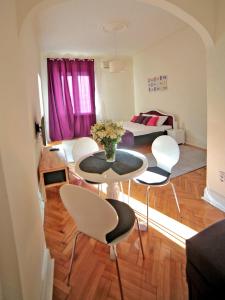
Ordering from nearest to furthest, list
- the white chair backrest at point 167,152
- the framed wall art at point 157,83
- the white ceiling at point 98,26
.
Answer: the white chair backrest at point 167,152, the white ceiling at point 98,26, the framed wall art at point 157,83

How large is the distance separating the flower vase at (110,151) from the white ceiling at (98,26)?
62.9 inches

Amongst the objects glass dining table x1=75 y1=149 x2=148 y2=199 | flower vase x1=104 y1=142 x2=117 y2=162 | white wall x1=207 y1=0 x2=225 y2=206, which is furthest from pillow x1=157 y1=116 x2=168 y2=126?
flower vase x1=104 y1=142 x2=117 y2=162

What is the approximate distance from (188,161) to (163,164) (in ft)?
5.59

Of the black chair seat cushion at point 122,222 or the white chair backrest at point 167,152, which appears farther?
the white chair backrest at point 167,152

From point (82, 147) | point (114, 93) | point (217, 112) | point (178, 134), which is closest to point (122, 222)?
point (82, 147)

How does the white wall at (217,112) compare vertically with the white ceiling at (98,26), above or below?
below

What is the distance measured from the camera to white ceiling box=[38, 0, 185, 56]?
3.18 m

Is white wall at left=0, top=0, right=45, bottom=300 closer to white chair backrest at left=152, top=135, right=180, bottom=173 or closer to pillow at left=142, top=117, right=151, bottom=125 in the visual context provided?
white chair backrest at left=152, top=135, right=180, bottom=173

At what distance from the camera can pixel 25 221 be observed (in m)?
1.11

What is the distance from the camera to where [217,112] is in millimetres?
2281

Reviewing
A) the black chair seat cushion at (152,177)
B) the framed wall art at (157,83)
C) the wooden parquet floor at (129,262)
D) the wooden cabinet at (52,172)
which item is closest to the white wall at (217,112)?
the wooden parquet floor at (129,262)

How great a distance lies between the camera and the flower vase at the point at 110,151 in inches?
76.7

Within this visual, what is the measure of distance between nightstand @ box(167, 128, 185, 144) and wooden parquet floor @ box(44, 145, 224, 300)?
2.71 meters

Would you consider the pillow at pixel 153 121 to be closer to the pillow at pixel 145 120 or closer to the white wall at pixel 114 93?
the pillow at pixel 145 120
